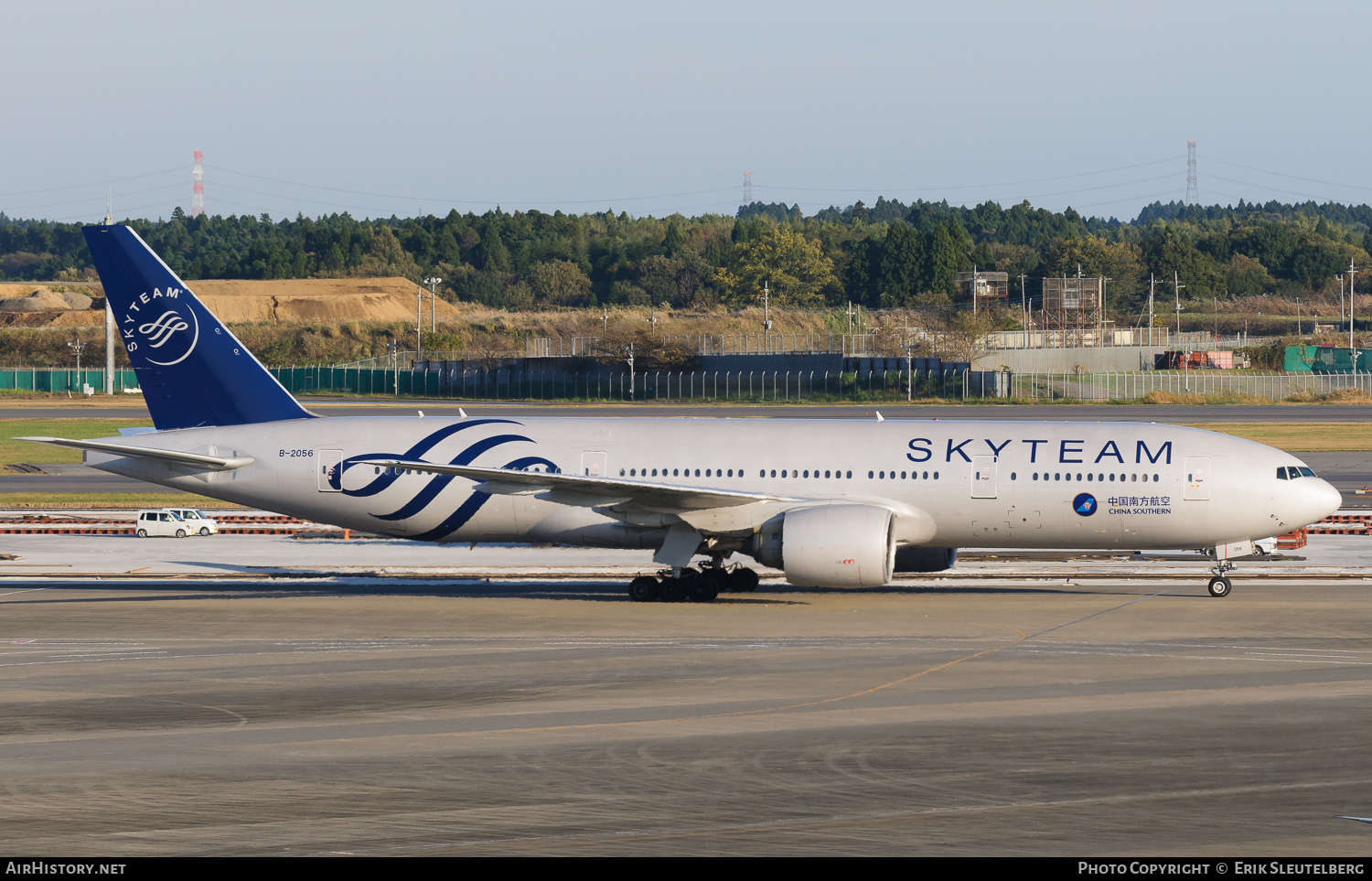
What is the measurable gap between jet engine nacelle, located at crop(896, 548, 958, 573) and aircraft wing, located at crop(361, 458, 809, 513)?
3346 mm

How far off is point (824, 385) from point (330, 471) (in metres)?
85.3

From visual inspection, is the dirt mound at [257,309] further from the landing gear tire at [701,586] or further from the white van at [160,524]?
the landing gear tire at [701,586]

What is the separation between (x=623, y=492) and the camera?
1266 inches

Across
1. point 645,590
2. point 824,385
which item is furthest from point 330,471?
point 824,385

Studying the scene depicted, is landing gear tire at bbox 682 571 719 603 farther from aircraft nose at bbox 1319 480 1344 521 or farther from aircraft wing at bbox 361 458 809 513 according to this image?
aircraft nose at bbox 1319 480 1344 521

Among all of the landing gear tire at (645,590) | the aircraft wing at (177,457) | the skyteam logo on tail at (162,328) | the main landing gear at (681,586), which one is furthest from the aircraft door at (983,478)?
the skyteam logo on tail at (162,328)

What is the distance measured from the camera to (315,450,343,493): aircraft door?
34.5 m

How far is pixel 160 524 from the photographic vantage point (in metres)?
45.8

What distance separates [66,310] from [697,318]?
276 ft

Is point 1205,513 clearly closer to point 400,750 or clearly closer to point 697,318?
point 400,750

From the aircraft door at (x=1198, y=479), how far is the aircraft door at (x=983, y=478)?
4.38 m

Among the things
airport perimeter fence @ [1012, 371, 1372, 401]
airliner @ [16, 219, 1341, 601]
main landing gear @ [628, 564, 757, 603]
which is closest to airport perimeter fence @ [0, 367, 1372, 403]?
airport perimeter fence @ [1012, 371, 1372, 401]

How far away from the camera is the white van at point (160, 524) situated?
45.7m

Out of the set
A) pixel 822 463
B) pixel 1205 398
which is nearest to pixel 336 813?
pixel 822 463
